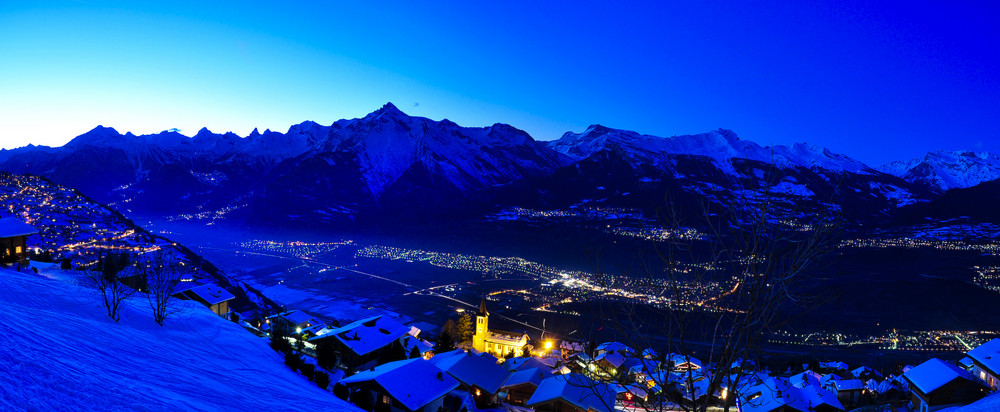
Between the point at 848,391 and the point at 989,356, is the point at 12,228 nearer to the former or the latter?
the point at 848,391

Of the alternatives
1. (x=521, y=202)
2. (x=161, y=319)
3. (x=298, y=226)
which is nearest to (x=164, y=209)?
(x=298, y=226)

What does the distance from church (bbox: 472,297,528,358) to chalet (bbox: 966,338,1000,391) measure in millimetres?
22542

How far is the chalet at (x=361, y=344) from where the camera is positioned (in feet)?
69.4

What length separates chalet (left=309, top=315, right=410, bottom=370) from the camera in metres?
21.2

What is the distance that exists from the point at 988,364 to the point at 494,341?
81.9ft

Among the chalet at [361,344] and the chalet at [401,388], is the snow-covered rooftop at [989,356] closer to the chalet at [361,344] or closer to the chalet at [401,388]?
the chalet at [401,388]

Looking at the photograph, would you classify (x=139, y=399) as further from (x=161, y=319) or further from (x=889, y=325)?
(x=889, y=325)

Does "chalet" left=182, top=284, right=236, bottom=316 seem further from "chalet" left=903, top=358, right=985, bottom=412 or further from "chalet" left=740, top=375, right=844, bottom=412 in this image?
"chalet" left=903, top=358, right=985, bottom=412

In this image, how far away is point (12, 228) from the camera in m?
18.8

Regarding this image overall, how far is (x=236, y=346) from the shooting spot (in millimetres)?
12352

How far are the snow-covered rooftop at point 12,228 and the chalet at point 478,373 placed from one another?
1786 centimetres

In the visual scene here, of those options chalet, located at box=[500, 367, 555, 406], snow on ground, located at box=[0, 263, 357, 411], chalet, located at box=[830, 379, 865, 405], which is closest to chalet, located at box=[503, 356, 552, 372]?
chalet, located at box=[500, 367, 555, 406]

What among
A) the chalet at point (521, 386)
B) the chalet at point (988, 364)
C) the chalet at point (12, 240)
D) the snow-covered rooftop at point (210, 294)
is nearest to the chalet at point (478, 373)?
the chalet at point (521, 386)

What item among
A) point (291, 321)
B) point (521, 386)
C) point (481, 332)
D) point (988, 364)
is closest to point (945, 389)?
point (988, 364)
